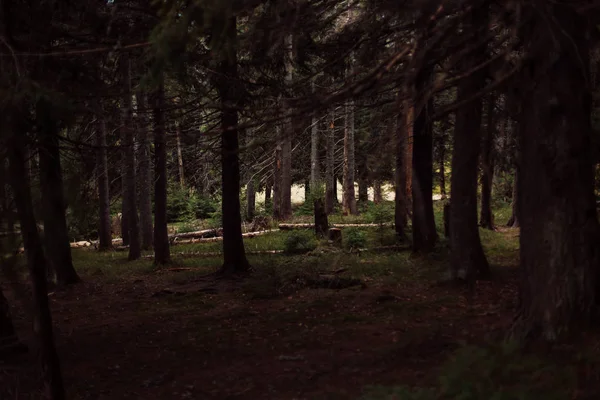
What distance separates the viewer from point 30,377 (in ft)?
20.7

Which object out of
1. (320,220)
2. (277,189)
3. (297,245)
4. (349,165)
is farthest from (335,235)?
(277,189)

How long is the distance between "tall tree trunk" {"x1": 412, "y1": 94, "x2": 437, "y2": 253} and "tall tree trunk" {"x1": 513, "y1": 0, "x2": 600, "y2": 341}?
658cm

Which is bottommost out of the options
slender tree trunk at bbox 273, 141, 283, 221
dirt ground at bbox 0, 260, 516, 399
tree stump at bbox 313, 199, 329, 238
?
dirt ground at bbox 0, 260, 516, 399

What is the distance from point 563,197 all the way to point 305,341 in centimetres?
392

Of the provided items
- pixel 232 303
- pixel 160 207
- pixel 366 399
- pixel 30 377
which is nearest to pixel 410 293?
pixel 232 303

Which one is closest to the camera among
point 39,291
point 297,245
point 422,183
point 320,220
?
point 39,291

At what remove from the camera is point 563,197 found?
16.9ft

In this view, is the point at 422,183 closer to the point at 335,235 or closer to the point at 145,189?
the point at 335,235

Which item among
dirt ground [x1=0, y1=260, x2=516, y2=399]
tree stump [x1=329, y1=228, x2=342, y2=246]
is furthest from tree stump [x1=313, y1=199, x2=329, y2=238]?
dirt ground [x1=0, y1=260, x2=516, y2=399]

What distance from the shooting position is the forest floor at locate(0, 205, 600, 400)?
4391 mm

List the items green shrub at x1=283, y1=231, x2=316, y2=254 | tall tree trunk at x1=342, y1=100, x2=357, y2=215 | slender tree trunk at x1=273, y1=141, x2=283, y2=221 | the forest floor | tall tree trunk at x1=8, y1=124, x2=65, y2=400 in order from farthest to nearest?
slender tree trunk at x1=273, y1=141, x2=283, y2=221 → tall tree trunk at x1=342, y1=100, x2=357, y2=215 → green shrub at x1=283, y1=231, x2=316, y2=254 → tall tree trunk at x1=8, y1=124, x2=65, y2=400 → the forest floor

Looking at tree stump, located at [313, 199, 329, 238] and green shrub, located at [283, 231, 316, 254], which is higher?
tree stump, located at [313, 199, 329, 238]

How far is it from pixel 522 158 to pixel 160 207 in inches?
427

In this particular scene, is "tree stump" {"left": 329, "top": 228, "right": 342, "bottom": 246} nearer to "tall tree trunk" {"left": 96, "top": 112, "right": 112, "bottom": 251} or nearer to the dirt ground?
the dirt ground
